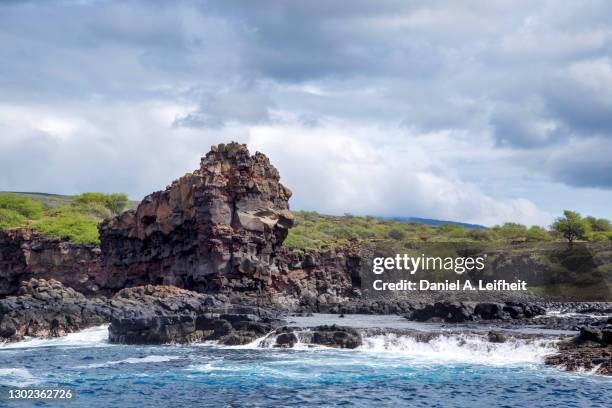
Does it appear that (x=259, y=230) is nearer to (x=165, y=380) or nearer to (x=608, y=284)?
(x=165, y=380)

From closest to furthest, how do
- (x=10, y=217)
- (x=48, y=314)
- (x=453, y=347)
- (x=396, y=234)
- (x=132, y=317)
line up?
(x=453, y=347) < (x=132, y=317) < (x=48, y=314) < (x=10, y=217) < (x=396, y=234)

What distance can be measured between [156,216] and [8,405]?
50467 millimetres

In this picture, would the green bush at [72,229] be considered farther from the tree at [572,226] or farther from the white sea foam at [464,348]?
the tree at [572,226]

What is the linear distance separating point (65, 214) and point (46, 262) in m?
25.0

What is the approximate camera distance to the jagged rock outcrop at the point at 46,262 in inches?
3211

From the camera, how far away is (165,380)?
3106 centimetres

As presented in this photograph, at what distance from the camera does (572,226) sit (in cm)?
11519

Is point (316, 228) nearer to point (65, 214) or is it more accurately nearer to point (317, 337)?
point (65, 214)

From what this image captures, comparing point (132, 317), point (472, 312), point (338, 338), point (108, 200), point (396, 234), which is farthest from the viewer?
point (396, 234)

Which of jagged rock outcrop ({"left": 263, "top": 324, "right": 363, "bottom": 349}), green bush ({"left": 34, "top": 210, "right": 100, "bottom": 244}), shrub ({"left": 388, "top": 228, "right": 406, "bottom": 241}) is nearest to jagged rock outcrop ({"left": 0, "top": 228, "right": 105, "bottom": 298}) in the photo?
green bush ({"left": 34, "top": 210, "right": 100, "bottom": 244})

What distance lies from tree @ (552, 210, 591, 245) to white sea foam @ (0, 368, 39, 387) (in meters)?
99.1

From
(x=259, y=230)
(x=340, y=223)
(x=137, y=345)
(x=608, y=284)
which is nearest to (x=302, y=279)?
(x=259, y=230)

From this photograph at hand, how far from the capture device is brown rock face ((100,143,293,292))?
6856 cm

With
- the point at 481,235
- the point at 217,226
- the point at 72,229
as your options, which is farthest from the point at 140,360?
the point at 481,235
